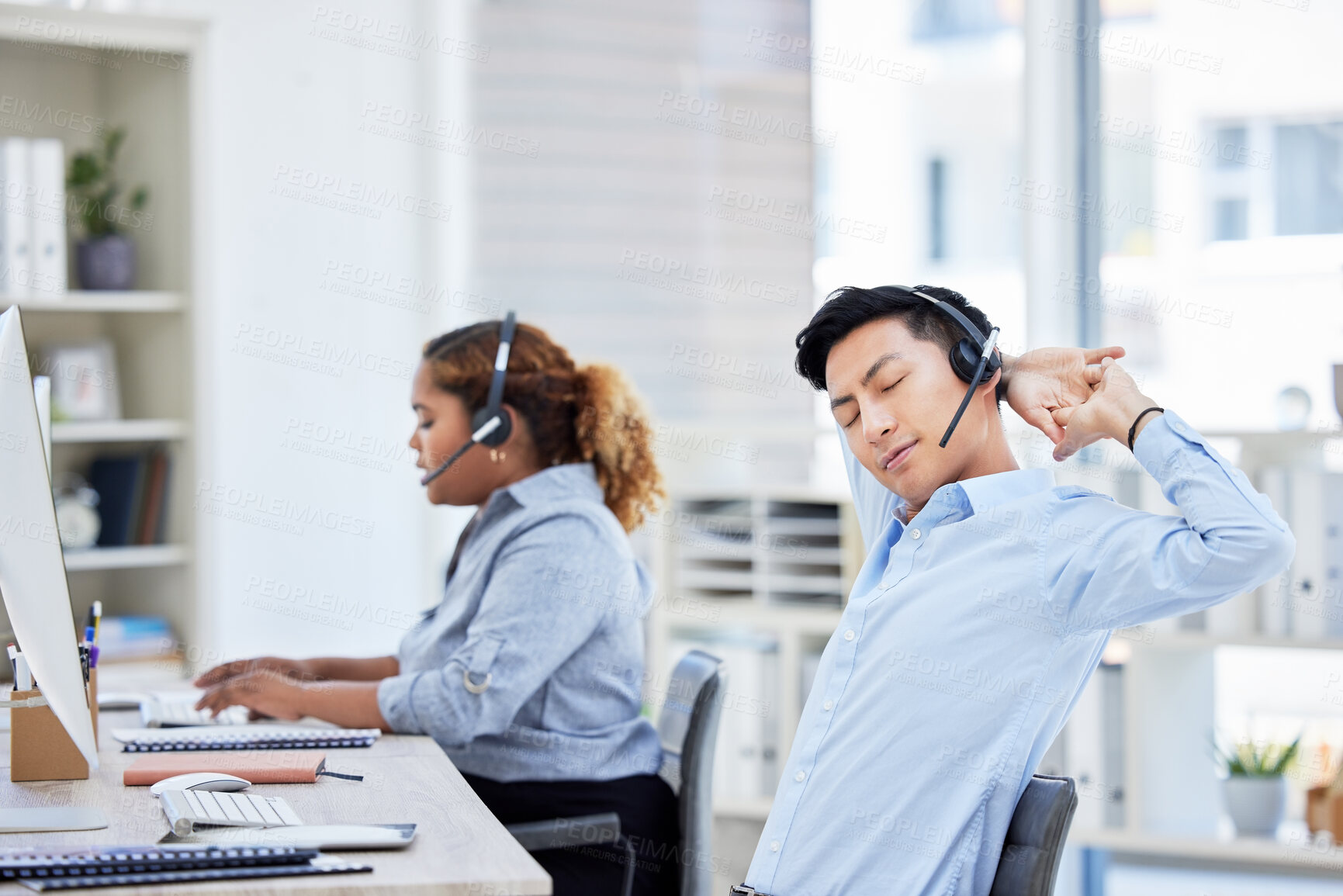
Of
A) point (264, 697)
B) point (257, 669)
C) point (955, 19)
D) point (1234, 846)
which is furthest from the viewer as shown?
point (955, 19)

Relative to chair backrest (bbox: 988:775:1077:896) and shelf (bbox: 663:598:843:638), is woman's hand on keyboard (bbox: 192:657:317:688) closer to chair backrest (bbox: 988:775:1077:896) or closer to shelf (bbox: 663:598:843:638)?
shelf (bbox: 663:598:843:638)

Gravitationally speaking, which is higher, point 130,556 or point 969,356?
point 969,356

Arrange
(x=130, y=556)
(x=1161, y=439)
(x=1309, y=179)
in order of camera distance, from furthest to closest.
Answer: (x=130, y=556), (x=1309, y=179), (x=1161, y=439)

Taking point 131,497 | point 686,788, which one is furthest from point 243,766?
point 131,497

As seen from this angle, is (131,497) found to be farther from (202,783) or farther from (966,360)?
(966,360)

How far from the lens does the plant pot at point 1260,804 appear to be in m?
2.54

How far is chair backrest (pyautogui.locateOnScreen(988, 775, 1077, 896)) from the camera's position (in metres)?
1.22

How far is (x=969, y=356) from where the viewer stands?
1430mm

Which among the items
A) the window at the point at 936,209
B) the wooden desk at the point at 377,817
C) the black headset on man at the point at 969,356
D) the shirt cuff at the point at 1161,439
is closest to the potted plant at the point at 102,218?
the wooden desk at the point at 377,817

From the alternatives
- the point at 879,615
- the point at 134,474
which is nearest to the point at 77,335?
the point at 134,474

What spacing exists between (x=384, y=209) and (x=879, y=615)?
2.50 m

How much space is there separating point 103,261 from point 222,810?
2124 mm

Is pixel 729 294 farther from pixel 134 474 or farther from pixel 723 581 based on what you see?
pixel 134 474

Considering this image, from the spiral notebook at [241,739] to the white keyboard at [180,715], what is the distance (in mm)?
51
